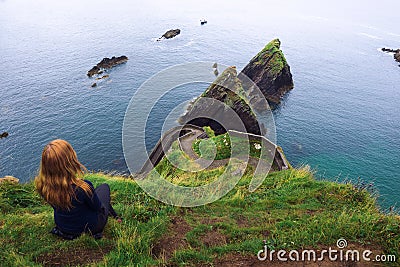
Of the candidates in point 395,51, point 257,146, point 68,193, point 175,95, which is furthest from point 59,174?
point 395,51

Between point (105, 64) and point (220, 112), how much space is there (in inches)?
1260

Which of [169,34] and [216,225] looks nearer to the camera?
[216,225]

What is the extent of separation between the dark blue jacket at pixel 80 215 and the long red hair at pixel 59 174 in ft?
0.51

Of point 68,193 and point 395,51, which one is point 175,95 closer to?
point 68,193

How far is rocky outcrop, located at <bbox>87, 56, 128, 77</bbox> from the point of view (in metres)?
51.9

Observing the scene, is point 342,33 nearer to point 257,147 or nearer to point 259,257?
point 257,147

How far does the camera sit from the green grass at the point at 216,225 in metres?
5.40

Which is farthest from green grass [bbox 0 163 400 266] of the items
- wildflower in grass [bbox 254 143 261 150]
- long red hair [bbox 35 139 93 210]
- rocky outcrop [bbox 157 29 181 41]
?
rocky outcrop [bbox 157 29 181 41]

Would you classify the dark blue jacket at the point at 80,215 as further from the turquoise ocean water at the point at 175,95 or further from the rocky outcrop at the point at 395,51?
the rocky outcrop at the point at 395,51

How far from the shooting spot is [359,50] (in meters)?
79.9

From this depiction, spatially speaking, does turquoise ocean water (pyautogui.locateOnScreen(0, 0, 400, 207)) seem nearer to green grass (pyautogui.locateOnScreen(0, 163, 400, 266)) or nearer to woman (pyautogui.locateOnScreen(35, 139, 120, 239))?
green grass (pyautogui.locateOnScreen(0, 163, 400, 266))

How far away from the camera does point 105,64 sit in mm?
55688

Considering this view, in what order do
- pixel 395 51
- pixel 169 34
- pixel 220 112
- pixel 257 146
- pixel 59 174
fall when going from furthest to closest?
pixel 169 34 → pixel 395 51 → pixel 220 112 → pixel 257 146 → pixel 59 174

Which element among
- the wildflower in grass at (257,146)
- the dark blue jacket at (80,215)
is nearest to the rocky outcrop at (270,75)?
the wildflower in grass at (257,146)
